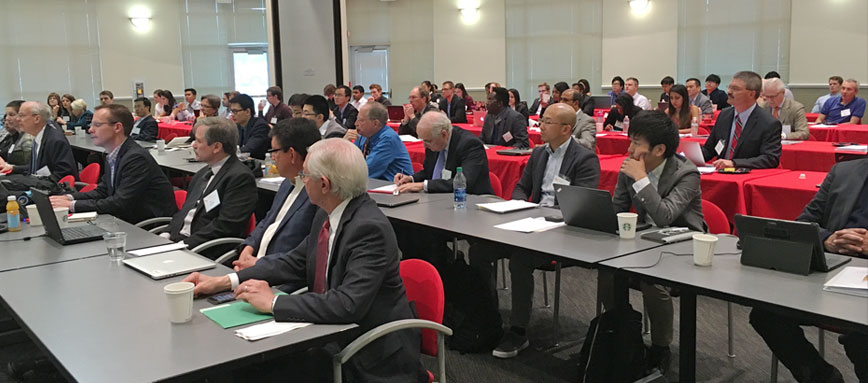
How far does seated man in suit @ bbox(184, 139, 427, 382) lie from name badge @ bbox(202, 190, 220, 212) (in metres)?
1.34

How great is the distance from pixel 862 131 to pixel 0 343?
8411 millimetres

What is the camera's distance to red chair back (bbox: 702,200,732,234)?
3.54 metres

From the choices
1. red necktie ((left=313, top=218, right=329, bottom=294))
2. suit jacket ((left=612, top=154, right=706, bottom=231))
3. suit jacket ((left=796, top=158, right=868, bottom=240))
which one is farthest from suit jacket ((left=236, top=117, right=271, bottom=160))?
suit jacket ((left=796, top=158, right=868, bottom=240))

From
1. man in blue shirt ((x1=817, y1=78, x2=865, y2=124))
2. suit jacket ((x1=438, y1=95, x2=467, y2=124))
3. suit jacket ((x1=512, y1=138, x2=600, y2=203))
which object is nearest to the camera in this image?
suit jacket ((x1=512, y1=138, x2=600, y2=203))

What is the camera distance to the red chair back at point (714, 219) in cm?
354

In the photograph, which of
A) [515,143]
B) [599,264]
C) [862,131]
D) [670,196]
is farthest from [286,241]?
[862,131]

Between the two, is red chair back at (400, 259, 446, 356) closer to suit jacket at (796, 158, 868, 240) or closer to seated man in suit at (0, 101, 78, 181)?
suit jacket at (796, 158, 868, 240)

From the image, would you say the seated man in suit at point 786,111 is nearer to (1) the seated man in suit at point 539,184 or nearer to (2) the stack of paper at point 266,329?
(1) the seated man in suit at point 539,184

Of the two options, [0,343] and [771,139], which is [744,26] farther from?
[0,343]

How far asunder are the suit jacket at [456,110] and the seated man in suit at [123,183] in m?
7.50

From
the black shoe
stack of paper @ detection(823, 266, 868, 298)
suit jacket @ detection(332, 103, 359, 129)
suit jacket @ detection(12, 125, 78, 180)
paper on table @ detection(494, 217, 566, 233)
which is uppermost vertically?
suit jacket @ detection(332, 103, 359, 129)

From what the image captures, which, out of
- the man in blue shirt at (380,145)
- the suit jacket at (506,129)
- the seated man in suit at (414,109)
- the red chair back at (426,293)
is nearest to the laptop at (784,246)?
the red chair back at (426,293)

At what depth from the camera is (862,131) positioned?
25.9ft

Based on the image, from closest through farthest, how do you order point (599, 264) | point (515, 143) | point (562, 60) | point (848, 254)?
point (599, 264), point (848, 254), point (515, 143), point (562, 60)
